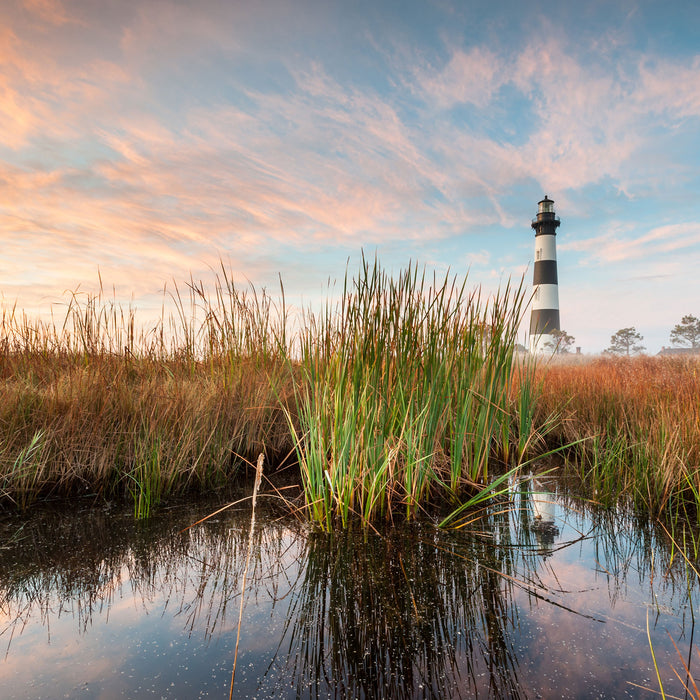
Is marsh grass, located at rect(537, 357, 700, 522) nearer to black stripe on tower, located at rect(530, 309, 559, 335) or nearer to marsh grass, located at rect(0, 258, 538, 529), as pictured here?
marsh grass, located at rect(0, 258, 538, 529)

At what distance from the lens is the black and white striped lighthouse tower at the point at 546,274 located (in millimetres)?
21578

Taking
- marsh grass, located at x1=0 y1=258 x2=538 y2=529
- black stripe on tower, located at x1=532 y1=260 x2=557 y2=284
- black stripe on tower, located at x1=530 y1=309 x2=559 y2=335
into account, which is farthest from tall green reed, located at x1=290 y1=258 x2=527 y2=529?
black stripe on tower, located at x1=532 y1=260 x2=557 y2=284

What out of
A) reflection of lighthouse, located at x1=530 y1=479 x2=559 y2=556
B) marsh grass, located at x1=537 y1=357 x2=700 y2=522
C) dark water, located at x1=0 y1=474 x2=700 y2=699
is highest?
marsh grass, located at x1=537 y1=357 x2=700 y2=522

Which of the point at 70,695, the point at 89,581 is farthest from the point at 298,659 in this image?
the point at 89,581

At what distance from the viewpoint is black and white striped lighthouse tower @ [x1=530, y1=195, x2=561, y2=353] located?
21.6 metres

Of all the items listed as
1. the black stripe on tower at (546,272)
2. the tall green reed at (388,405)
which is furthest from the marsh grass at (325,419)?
the black stripe on tower at (546,272)

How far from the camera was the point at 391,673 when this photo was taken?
119 centimetres

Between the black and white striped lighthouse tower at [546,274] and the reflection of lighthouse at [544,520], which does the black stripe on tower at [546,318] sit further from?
the reflection of lighthouse at [544,520]

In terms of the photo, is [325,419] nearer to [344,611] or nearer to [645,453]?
[344,611]

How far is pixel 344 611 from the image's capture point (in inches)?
58.0

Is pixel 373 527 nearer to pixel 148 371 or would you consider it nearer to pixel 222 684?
pixel 222 684

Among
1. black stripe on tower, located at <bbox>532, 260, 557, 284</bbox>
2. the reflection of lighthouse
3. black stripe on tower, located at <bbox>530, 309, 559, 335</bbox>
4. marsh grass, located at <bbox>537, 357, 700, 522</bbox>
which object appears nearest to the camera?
the reflection of lighthouse

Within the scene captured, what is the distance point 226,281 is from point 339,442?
2683 mm

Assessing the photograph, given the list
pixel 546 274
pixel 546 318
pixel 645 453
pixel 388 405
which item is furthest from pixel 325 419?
pixel 546 274
